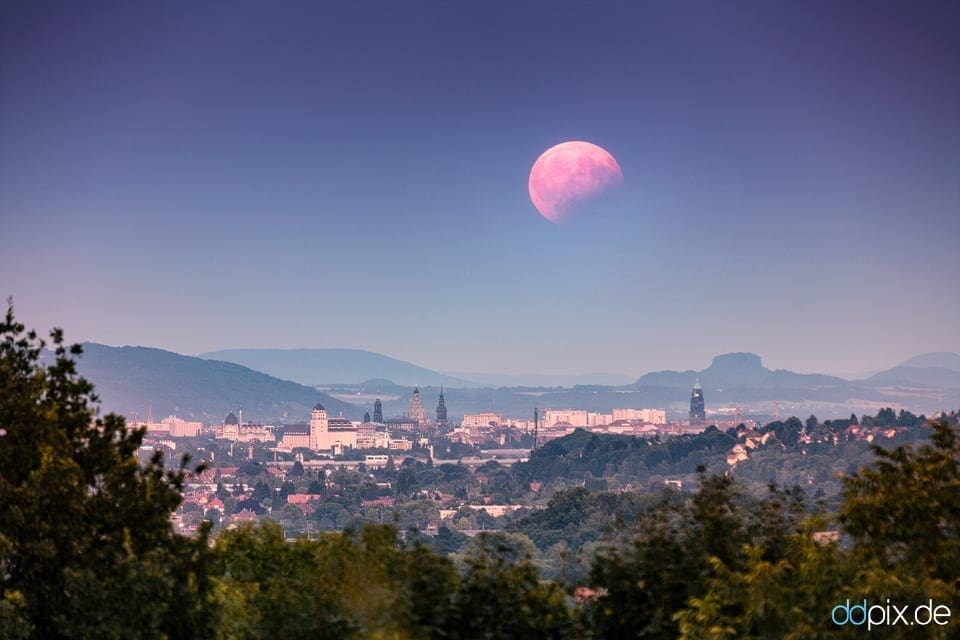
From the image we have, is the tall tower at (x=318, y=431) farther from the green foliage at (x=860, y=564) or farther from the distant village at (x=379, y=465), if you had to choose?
the green foliage at (x=860, y=564)

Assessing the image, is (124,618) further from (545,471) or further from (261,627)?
(545,471)

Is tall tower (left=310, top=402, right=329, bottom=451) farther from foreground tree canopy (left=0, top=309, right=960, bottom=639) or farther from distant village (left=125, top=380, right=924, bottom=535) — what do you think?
foreground tree canopy (left=0, top=309, right=960, bottom=639)

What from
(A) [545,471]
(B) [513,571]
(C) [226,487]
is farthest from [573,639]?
(A) [545,471]

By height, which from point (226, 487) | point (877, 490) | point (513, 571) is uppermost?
point (877, 490)

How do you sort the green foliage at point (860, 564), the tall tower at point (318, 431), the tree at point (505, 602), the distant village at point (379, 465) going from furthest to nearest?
the tall tower at point (318, 431)
the distant village at point (379, 465)
the tree at point (505, 602)
the green foliage at point (860, 564)

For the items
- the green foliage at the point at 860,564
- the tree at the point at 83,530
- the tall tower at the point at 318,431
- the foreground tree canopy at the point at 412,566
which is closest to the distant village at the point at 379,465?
the tall tower at the point at 318,431

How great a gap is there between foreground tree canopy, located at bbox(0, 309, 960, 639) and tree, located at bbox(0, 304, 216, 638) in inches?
0.5

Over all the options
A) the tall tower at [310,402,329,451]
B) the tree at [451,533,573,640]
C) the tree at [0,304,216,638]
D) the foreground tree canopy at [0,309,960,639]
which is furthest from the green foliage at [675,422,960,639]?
the tall tower at [310,402,329,451]

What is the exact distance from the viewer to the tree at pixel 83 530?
267 inches

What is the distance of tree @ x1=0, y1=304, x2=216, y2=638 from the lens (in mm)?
6789

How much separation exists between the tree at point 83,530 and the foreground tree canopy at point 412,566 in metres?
0.01

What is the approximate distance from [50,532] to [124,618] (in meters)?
0.88

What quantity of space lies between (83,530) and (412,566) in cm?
227

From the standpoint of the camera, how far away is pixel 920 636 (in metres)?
6.54
